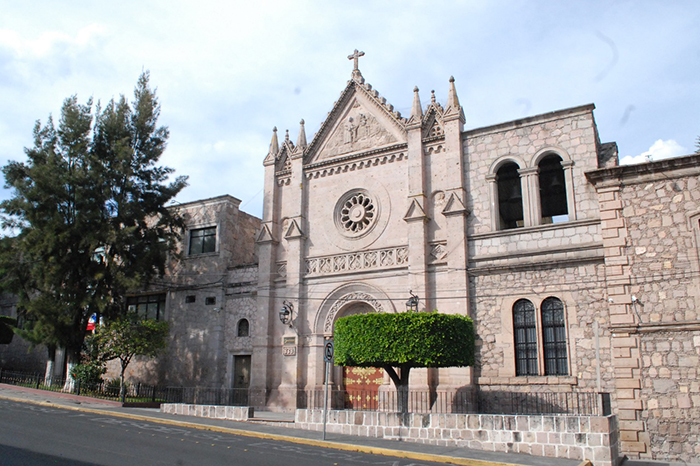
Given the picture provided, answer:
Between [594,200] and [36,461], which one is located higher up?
[594,200]

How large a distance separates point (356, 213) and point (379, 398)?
26.2 feet

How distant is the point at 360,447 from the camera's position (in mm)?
14578

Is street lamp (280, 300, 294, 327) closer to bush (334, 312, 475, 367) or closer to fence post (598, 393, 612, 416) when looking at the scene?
bush (334, 312, 475, 367)

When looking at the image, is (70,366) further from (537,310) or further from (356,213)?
(537,310)

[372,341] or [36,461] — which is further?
[372,341]

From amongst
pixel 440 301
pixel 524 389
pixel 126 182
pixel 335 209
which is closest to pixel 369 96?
pixel 335 209

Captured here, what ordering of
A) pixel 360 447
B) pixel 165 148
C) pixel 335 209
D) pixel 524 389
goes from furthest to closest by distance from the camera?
pixel 165 148, pixel 335 209, pixel 524 389, pixel 360 447

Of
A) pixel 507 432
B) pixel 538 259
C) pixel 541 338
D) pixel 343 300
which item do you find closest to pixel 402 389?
pixel 507 432

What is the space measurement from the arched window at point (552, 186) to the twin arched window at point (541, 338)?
4184mm

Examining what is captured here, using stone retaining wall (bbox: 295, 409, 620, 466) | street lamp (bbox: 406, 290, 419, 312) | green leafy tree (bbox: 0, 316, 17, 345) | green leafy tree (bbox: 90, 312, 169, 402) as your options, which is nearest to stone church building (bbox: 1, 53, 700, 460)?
street lamp (bbox: 406, 290, 419, 312)

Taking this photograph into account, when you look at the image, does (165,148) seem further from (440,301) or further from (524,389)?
(524,389)

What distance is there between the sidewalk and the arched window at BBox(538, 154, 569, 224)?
11521 mm

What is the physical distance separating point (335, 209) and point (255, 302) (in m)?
5.90

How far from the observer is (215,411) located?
20625 millimetres
